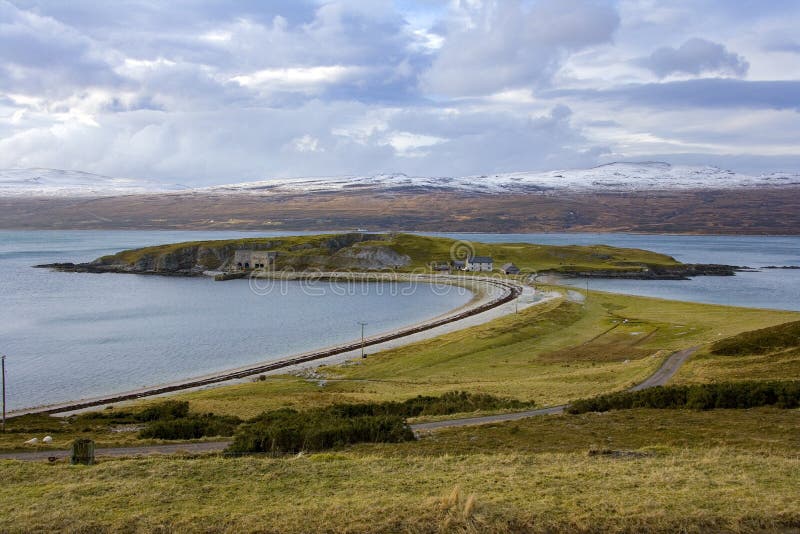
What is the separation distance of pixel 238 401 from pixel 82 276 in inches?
3479

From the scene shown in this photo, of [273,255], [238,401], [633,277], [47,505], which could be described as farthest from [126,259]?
[47,505]

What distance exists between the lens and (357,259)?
11219 cm

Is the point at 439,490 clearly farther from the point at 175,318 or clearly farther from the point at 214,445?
the point at 175,318

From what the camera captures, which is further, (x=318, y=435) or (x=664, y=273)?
(x=664, y=273)

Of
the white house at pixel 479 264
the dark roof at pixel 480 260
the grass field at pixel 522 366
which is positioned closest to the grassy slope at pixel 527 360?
the grass field at pixel 522 366

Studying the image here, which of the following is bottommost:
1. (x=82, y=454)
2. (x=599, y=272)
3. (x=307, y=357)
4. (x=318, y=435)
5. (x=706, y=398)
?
(x=307, y=357)

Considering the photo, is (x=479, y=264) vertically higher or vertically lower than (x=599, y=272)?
higher

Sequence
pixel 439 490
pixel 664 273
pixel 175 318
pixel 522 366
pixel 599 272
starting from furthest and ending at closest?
pixel 664 273 < pixel 599 272 < pixel 175 318 < pixel 522 366 < pixel 439 490

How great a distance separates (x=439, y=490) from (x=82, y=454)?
9.23 meters

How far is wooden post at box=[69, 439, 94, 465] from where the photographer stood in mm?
15453

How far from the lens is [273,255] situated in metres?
112

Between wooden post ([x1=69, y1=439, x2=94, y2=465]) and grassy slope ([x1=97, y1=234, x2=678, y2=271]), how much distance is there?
93.9 metres

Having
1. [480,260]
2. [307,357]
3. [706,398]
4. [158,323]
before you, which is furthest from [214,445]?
[480,260]

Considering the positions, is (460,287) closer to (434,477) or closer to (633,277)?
(633,277)
